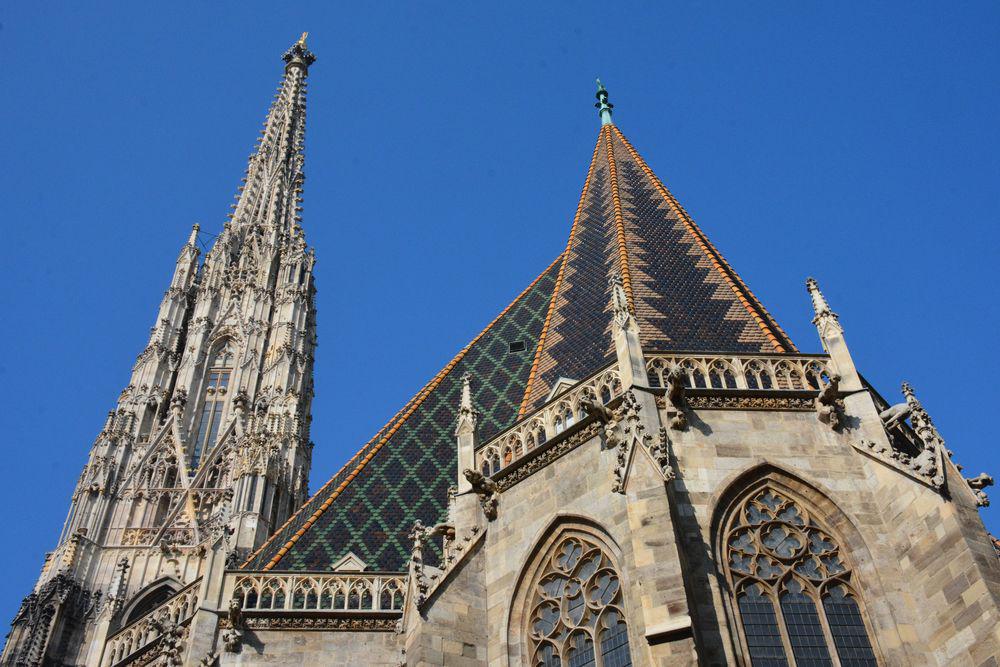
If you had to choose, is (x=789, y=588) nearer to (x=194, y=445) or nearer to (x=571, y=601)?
(x=571, y=601)

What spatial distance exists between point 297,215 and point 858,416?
94.8 feet

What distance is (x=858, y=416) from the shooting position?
10844 mm

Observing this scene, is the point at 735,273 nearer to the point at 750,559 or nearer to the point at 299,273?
the point at 750,559

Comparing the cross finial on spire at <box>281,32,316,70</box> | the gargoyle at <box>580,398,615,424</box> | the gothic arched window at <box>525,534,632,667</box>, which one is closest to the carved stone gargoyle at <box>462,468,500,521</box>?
the gothic arched window at <box>525,534,632,667</box>

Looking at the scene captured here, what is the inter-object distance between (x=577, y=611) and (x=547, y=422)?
227 centimetres

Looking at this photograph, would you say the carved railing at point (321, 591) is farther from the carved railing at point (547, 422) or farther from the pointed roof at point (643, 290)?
the pointed roof at point (643, 290)

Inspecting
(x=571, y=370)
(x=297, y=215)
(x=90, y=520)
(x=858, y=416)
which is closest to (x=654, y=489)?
(x=858, y=416)

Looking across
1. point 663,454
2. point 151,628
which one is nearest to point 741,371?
point 663,454

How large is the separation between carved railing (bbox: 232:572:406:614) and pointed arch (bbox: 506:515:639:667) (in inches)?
99.9

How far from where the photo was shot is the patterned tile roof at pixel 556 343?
13.2 m

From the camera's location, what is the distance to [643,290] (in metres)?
14.0

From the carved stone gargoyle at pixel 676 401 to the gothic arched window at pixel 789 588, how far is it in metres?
0.96

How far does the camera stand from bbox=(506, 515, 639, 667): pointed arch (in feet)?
32.0

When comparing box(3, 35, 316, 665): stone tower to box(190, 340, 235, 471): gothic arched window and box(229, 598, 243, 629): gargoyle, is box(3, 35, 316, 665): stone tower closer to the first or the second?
box(190, 340, 235, 471): gothic arched window
